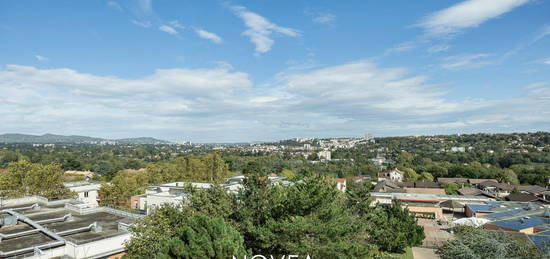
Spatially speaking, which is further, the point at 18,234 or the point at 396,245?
the point at 396,245

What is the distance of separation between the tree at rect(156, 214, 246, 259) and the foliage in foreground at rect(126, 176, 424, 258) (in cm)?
12

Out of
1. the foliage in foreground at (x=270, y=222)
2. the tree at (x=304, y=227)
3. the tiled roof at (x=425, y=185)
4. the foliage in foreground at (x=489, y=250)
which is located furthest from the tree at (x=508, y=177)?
the tree at (x=304, y=227)

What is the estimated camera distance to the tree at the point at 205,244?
28.9ft

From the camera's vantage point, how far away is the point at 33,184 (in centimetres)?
2644

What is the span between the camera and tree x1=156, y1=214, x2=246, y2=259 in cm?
880

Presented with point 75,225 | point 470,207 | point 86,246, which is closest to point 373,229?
point 86,246

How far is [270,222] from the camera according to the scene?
11.9m

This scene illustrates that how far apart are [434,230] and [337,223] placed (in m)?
22.6

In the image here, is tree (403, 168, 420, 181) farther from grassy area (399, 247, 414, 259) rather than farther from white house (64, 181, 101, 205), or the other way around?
white house (64, 181, 101, 205)

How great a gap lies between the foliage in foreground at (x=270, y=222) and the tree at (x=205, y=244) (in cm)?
12

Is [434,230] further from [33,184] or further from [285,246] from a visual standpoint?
[33,184]

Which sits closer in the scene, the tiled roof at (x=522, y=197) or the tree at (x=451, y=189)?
the tiled roof at (x=522, y=197)

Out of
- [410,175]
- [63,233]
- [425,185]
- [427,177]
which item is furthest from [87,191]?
[427,177]

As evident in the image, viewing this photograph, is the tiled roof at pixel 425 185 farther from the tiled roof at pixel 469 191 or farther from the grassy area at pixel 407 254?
the grassy area at pixel 407 254
